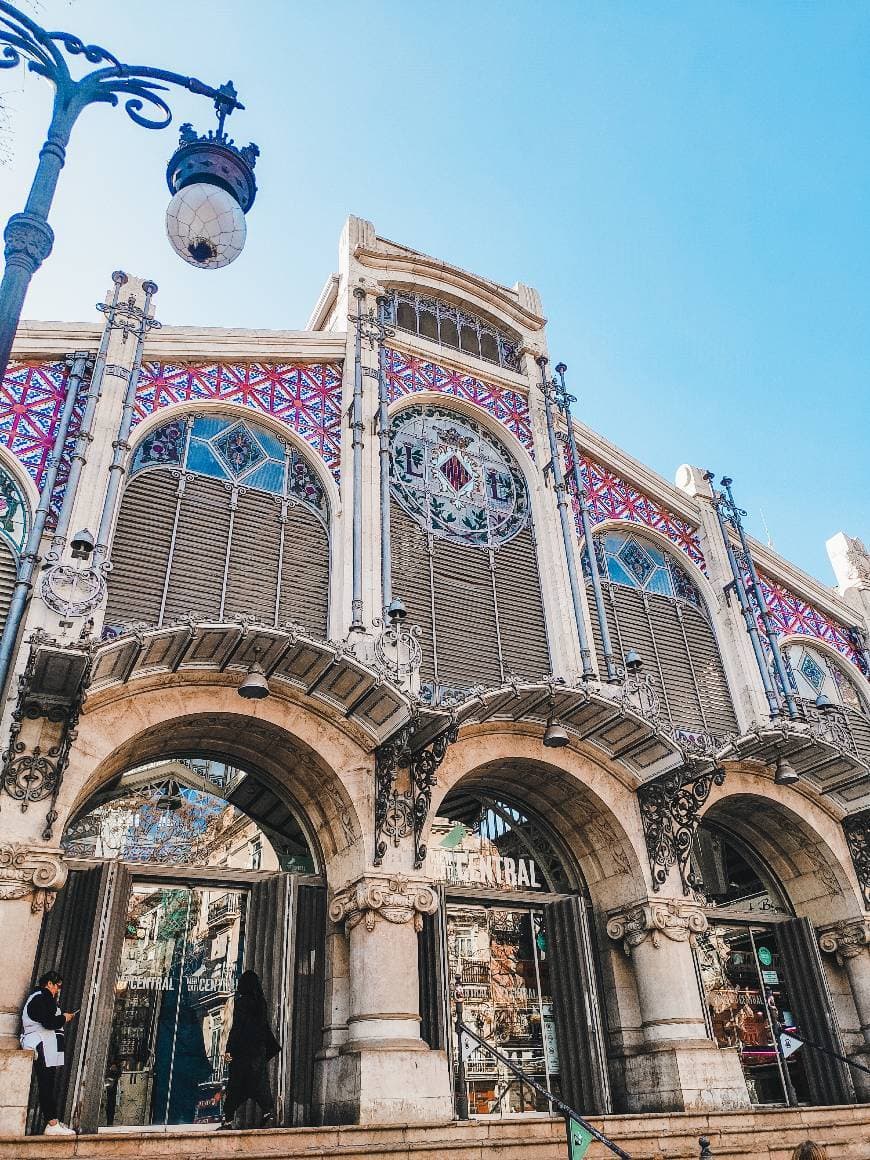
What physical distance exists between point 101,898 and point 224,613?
152 inches

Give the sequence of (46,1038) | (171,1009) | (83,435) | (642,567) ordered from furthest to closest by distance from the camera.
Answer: (642,567) → (83,435) → (171,1009) → (46,1038)

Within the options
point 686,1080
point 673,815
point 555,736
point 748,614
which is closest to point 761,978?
point 673,815

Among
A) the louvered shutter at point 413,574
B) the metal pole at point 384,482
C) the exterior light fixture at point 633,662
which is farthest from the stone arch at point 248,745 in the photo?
the exterior light fixture at point 633,662

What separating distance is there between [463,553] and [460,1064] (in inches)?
288

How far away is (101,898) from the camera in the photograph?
34.3ft

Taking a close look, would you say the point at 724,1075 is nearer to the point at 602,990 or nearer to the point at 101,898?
the point at 602,990

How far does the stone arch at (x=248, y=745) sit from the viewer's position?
10.7 metres

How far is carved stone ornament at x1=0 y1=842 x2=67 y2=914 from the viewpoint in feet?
30.3

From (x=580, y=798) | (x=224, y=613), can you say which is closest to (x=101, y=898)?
(x=224, y=613)

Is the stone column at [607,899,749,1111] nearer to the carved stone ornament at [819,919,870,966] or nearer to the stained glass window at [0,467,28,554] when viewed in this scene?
the carved stone ornament at [819,919,870,966]

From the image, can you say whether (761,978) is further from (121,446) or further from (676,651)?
(121,446)

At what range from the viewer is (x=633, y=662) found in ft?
46.5

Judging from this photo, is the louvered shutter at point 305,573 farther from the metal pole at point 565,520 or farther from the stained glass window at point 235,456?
the metal pole at point 565,520

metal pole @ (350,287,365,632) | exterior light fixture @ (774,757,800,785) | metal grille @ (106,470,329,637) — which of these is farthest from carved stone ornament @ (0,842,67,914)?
exterior light fixture @ (774,757,800,785)
